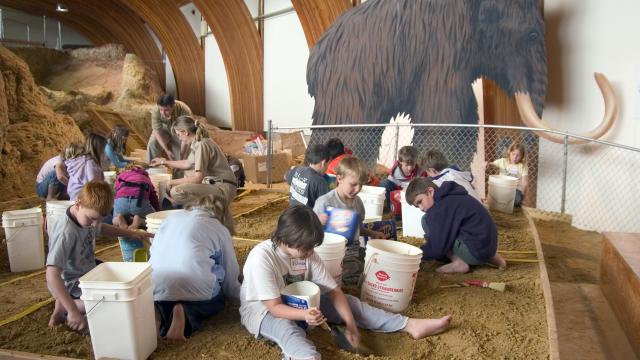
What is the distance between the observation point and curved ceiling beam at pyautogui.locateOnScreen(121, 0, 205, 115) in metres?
16.9

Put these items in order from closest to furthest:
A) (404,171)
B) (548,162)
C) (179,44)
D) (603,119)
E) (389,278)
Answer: (389,278)
(404,171)
(603,119)
(548,162)
(179,44)

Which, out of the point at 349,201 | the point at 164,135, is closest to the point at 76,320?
the point at 349,201

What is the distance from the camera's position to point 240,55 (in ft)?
46.5

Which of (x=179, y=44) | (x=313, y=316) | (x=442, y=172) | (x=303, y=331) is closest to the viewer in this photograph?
(x=313, y=316)

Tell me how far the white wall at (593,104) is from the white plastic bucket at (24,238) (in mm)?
5915

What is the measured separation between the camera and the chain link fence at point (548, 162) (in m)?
6.02

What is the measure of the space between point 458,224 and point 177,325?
2.13 m

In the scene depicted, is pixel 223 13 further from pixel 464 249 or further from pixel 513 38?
pixel 464 249

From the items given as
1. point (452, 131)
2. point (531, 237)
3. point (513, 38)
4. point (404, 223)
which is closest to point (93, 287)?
point (404, 223)

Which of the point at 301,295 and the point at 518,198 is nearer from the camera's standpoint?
the point at 301,295

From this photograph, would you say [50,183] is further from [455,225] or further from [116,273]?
[455,225]

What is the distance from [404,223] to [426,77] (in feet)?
9.63

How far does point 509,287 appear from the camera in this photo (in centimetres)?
345

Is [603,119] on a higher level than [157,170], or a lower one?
higher
